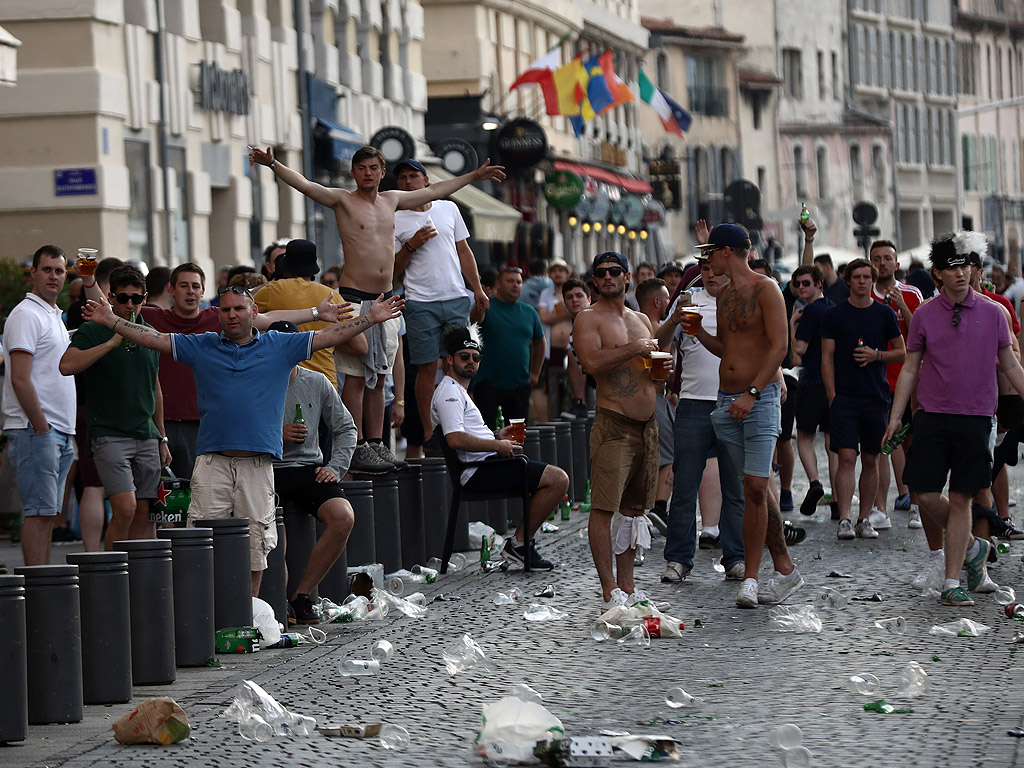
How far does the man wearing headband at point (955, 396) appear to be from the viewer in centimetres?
1247

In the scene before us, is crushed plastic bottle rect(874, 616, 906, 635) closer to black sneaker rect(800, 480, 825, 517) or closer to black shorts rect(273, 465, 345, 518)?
black shorts rect(273, 465, 345, 518)

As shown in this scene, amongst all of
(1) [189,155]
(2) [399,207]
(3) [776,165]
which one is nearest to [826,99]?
(3) [776,165]

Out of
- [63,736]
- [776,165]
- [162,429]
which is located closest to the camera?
[63,736]

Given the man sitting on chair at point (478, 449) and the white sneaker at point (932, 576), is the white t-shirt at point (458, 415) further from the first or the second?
the white sneaker at point (932, 576)

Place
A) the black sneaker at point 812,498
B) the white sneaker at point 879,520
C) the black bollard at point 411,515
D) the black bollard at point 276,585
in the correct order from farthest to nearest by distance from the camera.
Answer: the black sneaker at point 812,498, the white sneaker at point 879,520, the black bollard at point 411,515, the black bollard at point 276,585

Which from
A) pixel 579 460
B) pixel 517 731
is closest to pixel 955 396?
pixel 517 731

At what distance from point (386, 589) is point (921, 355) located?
3.57 m

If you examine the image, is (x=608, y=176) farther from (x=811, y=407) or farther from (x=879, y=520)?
(x=879, y=520)

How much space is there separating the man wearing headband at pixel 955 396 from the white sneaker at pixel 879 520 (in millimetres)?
3696

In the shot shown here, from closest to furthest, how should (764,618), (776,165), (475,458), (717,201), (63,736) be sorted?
1. (63,736)
2. (764,618)
3. (475,458)
4. (717,201)
5. (776,165)

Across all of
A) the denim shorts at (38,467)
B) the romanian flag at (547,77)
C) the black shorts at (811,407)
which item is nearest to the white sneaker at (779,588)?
the denim shorts at (38,467)

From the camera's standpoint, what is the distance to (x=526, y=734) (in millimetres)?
8227

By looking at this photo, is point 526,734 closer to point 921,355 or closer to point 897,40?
point 921,355

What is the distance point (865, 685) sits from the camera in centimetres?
963
